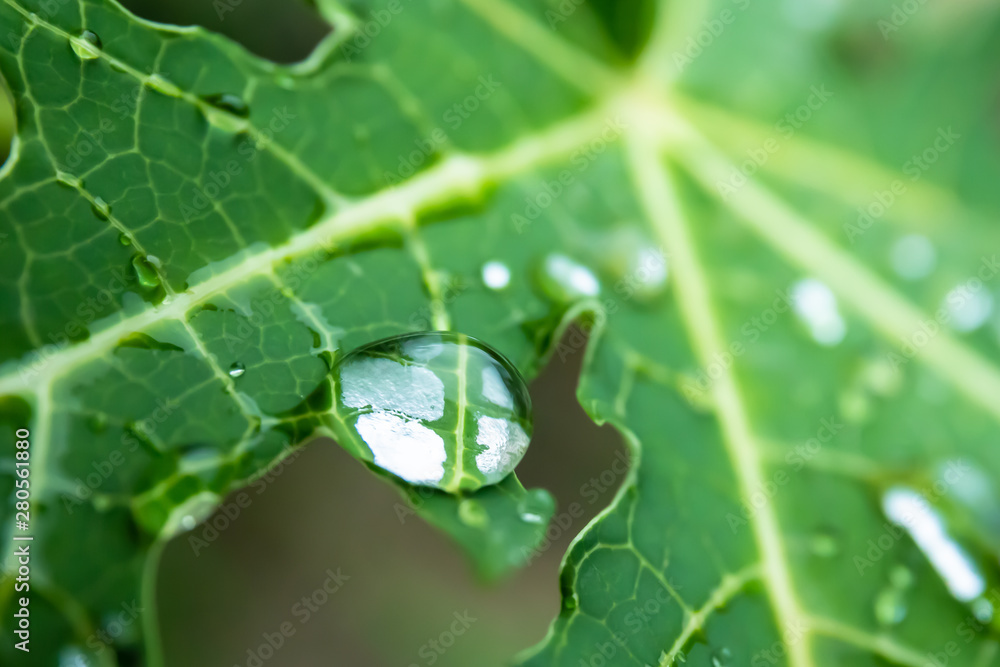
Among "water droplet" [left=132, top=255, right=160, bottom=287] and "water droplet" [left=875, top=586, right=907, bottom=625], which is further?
"water droplet" [left=875, top=586, right=907, bottom=625]

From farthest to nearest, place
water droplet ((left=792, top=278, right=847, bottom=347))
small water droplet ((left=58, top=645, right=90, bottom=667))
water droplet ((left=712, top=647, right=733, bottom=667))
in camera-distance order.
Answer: water droplet ((left=792, top=278, right=847, bottom=347)), water droplet ((left=712, top=647, right=733, bottom=667)), small water droplet ((left=58, top=645, right=90, bottom=667))

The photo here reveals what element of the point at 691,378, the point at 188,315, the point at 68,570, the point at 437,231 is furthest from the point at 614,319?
the point at 68,570

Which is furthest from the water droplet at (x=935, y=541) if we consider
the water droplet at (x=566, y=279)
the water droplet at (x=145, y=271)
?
the water droplet at (x=145, y=271)

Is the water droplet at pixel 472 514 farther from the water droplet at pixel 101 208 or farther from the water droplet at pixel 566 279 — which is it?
the water droplet at pixel 101 208

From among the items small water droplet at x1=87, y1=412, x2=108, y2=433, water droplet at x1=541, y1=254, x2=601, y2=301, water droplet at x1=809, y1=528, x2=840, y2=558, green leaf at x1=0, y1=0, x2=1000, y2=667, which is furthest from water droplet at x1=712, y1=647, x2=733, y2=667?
small water droplet at x1=87, y1=412, x2=108, y2=433

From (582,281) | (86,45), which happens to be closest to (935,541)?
(582,281)

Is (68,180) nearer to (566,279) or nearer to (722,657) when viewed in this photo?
(566,279)

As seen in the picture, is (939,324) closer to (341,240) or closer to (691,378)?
(691,378)

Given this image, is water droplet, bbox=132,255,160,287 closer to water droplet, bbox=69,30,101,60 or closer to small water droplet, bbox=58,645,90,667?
water droplet, bbox=69,30,101,60
